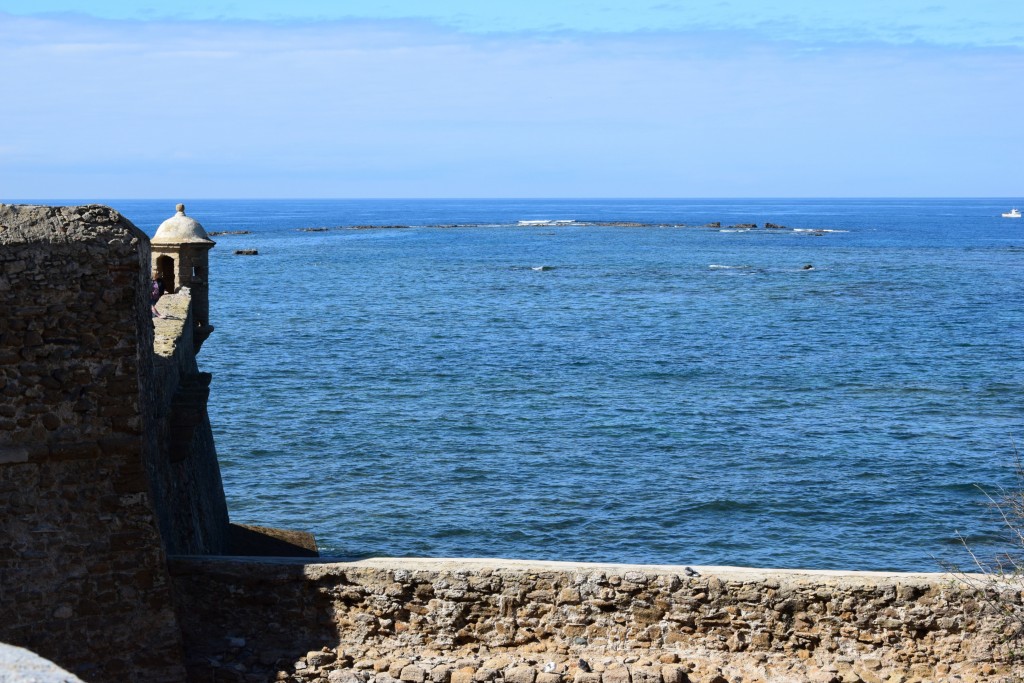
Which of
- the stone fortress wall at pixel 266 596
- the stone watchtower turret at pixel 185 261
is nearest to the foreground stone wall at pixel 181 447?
the stone fortress wall at pixel 266 596

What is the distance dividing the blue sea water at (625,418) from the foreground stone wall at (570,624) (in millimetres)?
10178

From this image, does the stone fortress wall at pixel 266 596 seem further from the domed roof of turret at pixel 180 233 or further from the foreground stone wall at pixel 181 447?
the domed roof of turret at pixel 180 233

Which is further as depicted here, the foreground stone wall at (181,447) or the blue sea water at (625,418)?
the blue sea water at (625,418)

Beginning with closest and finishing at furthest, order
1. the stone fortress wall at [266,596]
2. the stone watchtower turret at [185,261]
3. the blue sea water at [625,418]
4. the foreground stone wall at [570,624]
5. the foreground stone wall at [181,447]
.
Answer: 1. the stone fortress wall at [266,596]
2. the foreground stone wall at [570,624]
3. the foreground stone wall at [181,447]
4. the stone watchtower turret at [185,261]
5. the blue sea water at [625,418]

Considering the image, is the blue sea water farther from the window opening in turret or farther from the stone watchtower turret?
the window opening in turret

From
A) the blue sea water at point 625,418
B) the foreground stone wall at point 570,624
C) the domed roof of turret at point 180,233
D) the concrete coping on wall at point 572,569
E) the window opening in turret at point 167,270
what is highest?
the domed roof of turret at point 180,233

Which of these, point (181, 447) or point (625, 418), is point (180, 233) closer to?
point (181, 447)

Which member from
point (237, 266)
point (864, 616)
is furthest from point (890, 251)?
point (864, 616)

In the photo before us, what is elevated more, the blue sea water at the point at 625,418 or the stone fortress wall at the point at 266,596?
the stone fortress wall at the point at 266,596

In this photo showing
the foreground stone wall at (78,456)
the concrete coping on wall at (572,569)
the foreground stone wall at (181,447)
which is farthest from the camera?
the foreground stone wall at (181,447)

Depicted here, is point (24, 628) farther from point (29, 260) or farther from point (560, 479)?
point (560, 479)

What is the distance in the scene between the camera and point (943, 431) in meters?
29.2

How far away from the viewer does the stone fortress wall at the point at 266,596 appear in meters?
9.21

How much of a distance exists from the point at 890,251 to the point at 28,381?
334ft
